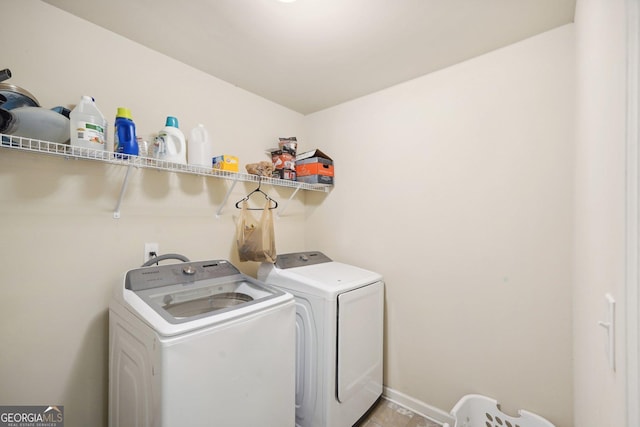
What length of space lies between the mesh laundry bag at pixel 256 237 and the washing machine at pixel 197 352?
308 millimetres

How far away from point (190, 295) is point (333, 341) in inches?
34.0

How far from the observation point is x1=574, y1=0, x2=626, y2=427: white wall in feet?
1.90

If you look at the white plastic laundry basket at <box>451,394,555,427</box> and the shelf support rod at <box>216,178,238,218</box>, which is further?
the shelf support rod at <box>216,178,238,218</box>

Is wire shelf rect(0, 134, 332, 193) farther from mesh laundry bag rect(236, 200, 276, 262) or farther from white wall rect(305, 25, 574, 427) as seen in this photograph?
white wall rect(305, 25, 574, 427)

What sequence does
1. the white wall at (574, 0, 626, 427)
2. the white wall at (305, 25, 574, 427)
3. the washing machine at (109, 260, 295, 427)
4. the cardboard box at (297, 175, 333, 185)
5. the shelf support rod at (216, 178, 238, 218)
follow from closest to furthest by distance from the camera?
the white wall at (574, 0, 626, 427), the washing machine at (109, 260, 295, 427), the white wall at (305, 25, 574, 427), the shelf support rod at (216, 178, 238, 218), the cardboard box at (297, 175, 333, 185)

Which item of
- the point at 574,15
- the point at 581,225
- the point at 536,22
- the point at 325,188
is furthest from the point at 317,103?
the point at 581,225

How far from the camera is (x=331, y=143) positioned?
8.20 feet

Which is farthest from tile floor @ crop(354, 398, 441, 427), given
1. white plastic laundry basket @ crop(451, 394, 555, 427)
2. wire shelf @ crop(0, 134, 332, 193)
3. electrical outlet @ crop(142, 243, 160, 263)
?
wire shelf @ crop(0, 134, 332, 193)

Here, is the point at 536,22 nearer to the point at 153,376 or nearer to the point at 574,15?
the point at 574,15

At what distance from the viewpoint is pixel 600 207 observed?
0.80m

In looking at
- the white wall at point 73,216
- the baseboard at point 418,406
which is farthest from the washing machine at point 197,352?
the baseboard at point 418,406
